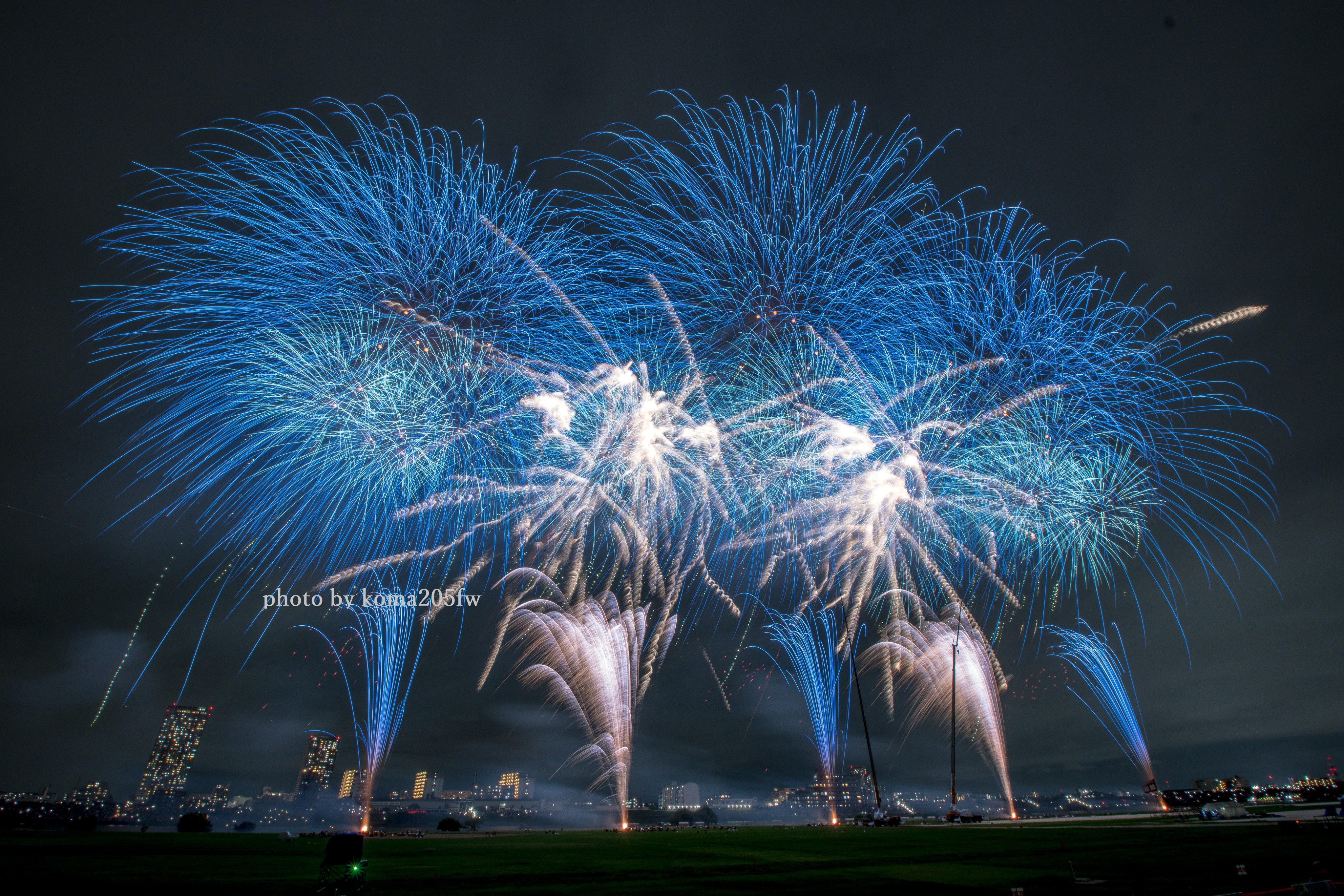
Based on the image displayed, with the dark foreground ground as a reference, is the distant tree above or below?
below

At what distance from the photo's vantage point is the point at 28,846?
111 ft

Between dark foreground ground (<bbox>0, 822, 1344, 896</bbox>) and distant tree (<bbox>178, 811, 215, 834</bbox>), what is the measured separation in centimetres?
1917

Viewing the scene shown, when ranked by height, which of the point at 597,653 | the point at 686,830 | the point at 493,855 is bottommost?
the point at 686,830

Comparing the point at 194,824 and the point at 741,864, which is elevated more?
the point at 741,864

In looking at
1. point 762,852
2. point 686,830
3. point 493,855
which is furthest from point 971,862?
point 686,830

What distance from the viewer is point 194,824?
2494 inches

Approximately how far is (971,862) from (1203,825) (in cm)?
2907

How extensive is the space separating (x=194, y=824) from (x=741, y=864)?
61539mm

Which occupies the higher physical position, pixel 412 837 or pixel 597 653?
pixel 597 653

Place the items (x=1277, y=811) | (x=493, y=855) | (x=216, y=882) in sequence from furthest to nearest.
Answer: (x=1277, y=811), (x=493, y=855), (x=216, y=882)

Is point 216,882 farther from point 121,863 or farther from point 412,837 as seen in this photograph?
point 412,837

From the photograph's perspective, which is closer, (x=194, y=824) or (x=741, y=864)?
(x=741, y=864)

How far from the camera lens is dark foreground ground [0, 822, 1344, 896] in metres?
20.8

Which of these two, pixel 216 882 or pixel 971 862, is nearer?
pixel 216 882
